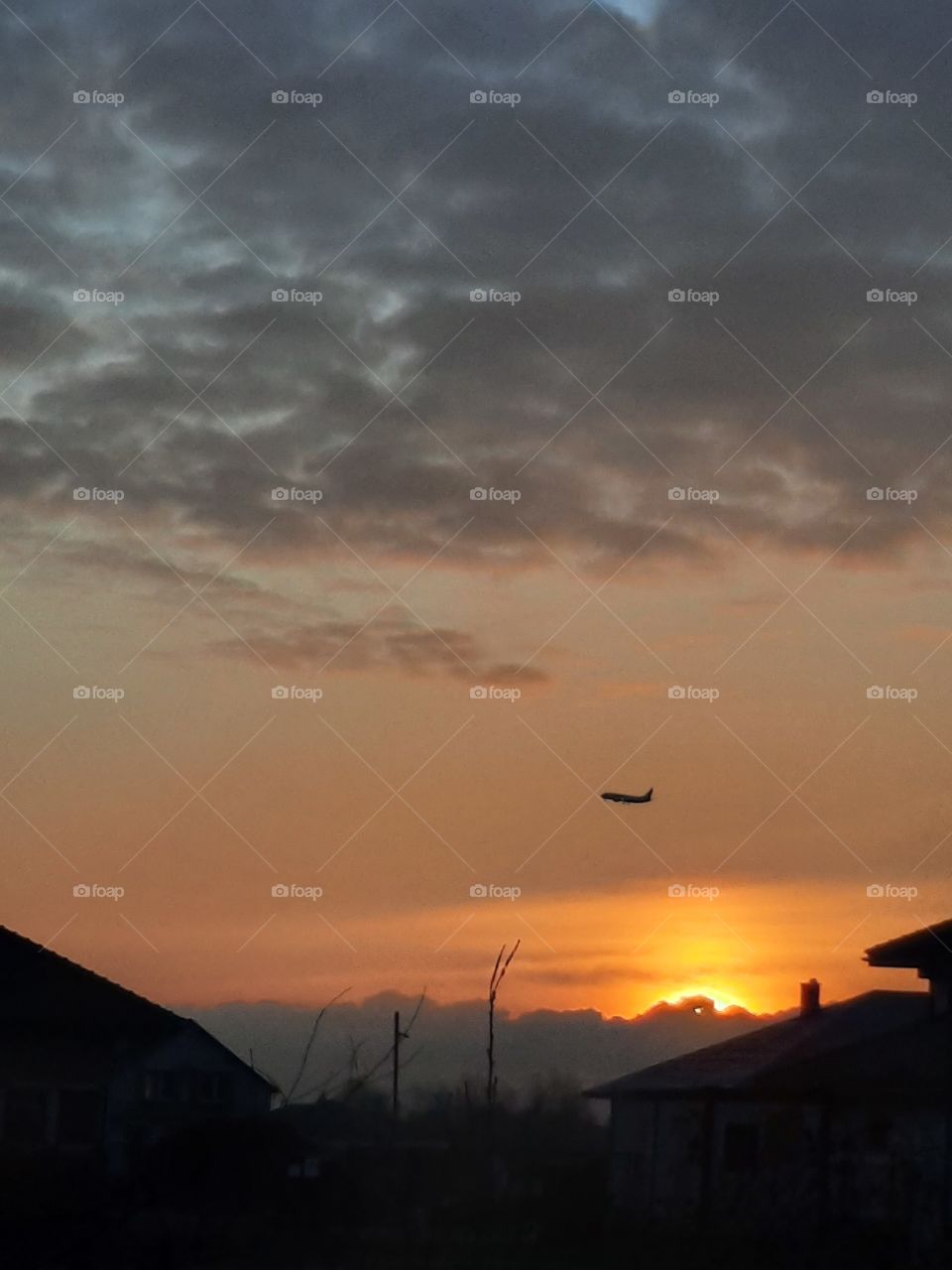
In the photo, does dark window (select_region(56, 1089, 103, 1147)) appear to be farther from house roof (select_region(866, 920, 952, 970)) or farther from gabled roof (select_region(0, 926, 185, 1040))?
house roof (select_region(866, 920, 952, 970))

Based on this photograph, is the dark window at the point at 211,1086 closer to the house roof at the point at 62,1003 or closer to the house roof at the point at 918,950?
the house roof at the point at 62,1003

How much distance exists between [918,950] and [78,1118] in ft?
57.0

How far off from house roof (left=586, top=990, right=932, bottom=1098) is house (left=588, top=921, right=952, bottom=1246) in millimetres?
60

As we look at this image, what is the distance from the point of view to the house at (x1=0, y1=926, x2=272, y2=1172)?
34594 millimetres

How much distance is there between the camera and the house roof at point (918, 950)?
108 ft

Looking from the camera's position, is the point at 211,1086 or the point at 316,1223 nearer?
the point at 316,1223

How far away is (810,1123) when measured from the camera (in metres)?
32.0

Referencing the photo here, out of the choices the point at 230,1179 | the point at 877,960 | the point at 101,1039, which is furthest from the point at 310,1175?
the point at 877,960

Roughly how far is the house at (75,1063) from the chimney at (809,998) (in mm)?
15006

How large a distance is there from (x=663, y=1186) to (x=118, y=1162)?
11.3 meters

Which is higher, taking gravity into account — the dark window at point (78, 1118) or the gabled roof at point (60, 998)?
the gabled roof at point (60, 998)

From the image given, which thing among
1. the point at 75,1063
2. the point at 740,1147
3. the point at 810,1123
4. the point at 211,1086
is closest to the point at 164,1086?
the point at 211,1086

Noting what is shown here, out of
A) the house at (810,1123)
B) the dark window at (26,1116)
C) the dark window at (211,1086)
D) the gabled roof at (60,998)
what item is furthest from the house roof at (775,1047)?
the dark window at (26,1116)

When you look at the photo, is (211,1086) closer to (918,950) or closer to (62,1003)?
(62,1003)
